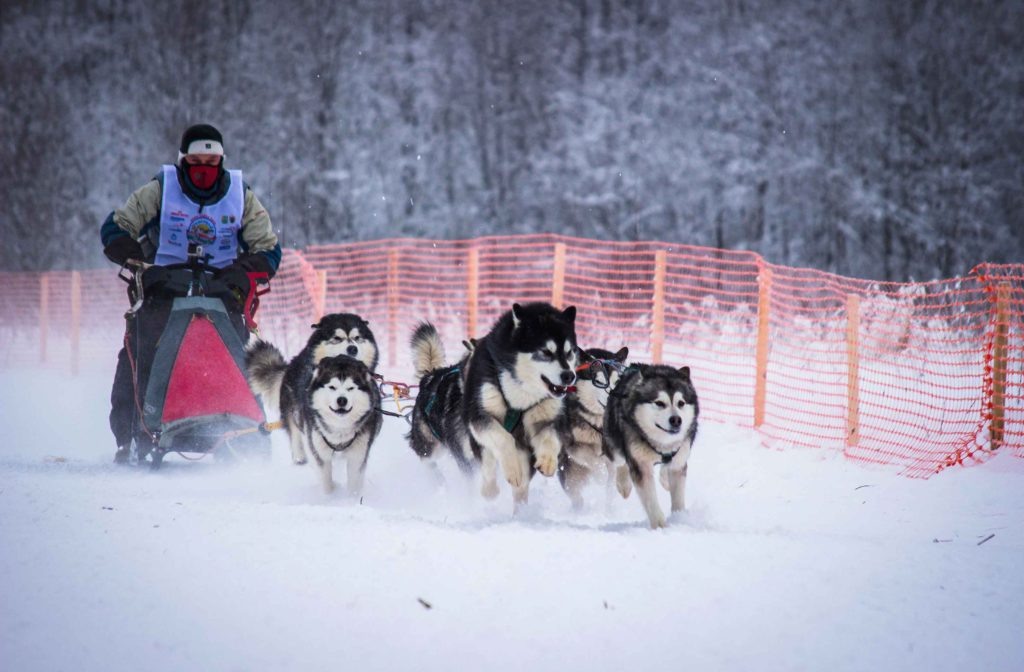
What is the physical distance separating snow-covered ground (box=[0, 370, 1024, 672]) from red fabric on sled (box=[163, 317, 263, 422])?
1.14 meters

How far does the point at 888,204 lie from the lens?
58.3ft

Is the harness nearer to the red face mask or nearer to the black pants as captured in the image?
the black pants

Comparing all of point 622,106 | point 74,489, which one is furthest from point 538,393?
point 622,106

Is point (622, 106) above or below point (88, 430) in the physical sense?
above

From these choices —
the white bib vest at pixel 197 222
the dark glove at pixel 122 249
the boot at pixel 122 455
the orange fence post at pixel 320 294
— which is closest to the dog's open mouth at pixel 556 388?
the white bib vest at pixel 197 222

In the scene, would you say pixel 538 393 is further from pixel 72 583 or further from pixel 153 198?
pixel 153 198

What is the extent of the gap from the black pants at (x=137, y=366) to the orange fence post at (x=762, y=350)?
414cm

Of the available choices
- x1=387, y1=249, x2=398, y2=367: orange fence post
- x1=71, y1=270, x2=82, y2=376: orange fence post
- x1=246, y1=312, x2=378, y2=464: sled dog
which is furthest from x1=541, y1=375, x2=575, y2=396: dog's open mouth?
x1=71, y1=270, x2=82, y2=376: orange fence post

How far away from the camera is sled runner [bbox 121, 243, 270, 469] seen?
5234 millimetres

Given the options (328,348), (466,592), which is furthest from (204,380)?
(466,592)

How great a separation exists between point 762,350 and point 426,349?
10.1ft

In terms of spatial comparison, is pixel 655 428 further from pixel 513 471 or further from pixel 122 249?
pixel 122 249

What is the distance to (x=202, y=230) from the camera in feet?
17.8

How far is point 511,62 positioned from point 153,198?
17.4m
